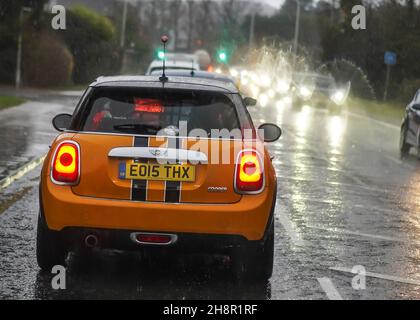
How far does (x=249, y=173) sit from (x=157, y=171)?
0.65 metres

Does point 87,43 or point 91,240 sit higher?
point 91,240

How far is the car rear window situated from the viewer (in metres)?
6.41

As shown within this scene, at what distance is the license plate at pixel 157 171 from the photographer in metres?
6.13

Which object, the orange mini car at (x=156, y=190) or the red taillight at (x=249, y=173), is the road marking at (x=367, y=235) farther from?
the red taillight at (x=249, y=173)

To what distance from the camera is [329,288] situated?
653 centimetres

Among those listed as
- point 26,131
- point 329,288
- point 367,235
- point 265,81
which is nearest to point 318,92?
point 265,81

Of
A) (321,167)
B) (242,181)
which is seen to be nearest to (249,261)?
(242,181)

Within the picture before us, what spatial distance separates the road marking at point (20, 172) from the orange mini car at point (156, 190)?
4.85m

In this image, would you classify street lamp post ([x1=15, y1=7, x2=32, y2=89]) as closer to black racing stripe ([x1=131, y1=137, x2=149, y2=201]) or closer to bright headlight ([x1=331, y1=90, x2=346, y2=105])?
bright headlight ([x1=331, y1=90, x2=346, y2=105])

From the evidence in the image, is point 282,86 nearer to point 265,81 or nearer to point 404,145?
point 265,81

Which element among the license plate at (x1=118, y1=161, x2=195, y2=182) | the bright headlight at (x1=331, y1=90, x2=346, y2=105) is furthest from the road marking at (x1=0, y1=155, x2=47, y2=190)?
the bright headlight at (x1=331, y1=90, x2=346, y2=105)

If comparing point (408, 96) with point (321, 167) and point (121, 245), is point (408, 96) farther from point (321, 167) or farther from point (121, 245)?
point (121, 245)

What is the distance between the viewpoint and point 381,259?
772 centimetres

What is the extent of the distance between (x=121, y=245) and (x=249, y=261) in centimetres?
93
